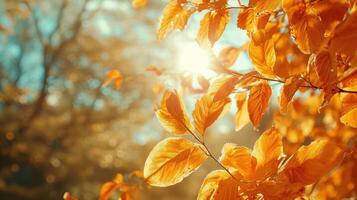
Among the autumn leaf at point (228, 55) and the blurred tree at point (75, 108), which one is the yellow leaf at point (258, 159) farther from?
the blurred tree at point (75, 108)

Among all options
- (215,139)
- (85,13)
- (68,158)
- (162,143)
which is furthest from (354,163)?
(68,158)

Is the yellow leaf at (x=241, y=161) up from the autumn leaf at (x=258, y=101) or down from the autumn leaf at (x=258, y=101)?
down

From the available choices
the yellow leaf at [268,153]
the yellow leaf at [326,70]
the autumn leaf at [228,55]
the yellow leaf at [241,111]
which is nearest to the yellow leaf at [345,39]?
the yellow leaf at [326,70]

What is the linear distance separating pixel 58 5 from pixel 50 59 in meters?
1.52

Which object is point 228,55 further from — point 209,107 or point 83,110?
point 83,110

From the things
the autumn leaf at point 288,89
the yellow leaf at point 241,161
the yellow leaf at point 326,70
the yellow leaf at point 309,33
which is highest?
the yellow leaf at point 309,33

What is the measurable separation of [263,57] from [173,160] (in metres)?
0.18

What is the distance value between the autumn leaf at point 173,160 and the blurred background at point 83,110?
6778mm

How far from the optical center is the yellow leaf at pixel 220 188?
1.54 ft

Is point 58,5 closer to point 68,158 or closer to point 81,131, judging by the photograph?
point 81,131

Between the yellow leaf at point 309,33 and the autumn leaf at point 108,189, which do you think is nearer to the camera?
the yellow leaf at point 309,33

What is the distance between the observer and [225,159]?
20.5 inches

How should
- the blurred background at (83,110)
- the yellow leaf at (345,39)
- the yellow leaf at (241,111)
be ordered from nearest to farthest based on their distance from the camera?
the yellow leaf at (345,39)
the yellow leaf at (241,111)
the blurred background at (83,110)

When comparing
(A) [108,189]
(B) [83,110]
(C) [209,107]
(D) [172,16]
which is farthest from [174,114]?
(B) [83,110]
